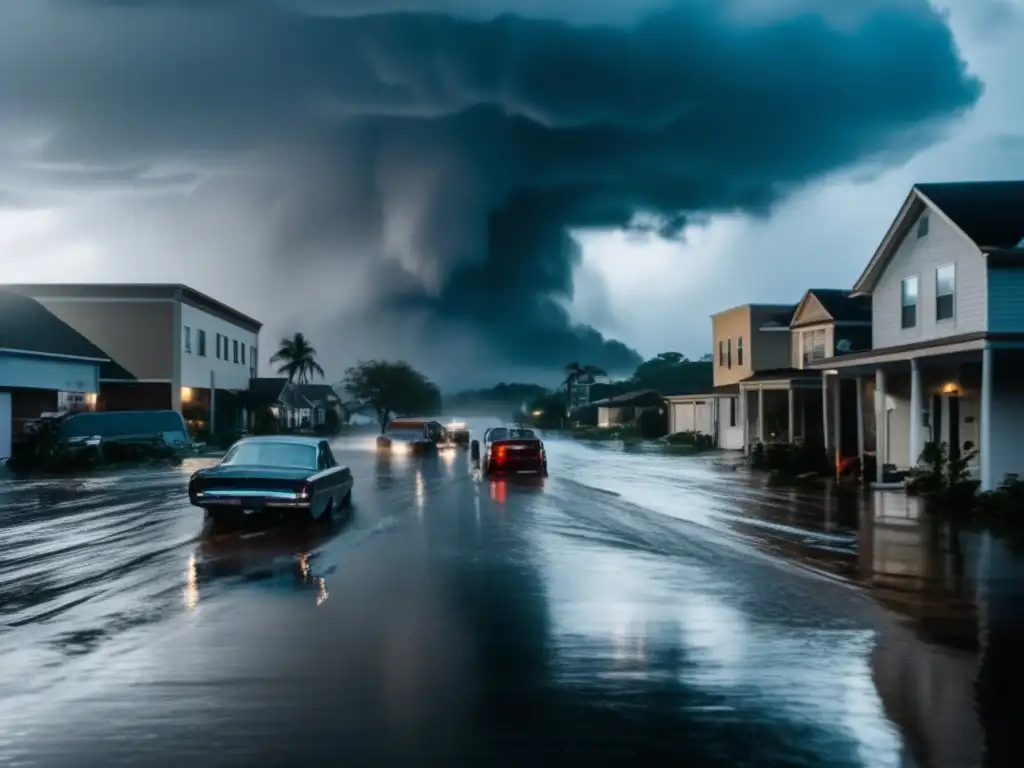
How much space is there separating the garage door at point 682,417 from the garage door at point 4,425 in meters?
37.9

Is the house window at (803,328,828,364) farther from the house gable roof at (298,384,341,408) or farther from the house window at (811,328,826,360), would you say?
the house gable roof at (298,384,341,408)

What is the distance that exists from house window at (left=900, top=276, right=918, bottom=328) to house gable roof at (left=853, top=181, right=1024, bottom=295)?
122cm

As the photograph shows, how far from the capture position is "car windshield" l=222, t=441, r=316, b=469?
19.3 meters

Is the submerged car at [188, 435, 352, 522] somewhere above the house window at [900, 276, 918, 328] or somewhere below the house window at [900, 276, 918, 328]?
below

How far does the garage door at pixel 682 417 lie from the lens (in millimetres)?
66500

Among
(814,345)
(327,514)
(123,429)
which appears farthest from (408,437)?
(327,514)

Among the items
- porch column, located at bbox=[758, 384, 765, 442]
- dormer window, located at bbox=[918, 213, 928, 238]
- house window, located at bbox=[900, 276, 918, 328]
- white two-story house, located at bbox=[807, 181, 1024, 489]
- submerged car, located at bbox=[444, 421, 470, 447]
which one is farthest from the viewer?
submerged car, located at bbox=[444, 421, 470, 447]

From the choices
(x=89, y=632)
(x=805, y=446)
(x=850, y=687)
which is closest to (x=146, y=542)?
(x=89, y=632)

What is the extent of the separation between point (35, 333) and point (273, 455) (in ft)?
95.7

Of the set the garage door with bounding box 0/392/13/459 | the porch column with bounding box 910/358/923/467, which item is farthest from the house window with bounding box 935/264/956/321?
the garage door with bounding box 0/392/13/459

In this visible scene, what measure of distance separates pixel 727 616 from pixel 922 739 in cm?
408

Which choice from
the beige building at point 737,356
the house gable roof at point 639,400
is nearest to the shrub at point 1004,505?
the beige building at point 737,356

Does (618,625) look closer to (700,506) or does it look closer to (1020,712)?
(1020,712)

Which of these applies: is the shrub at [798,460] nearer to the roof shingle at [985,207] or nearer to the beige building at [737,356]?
the roof shingle at [985,207]
